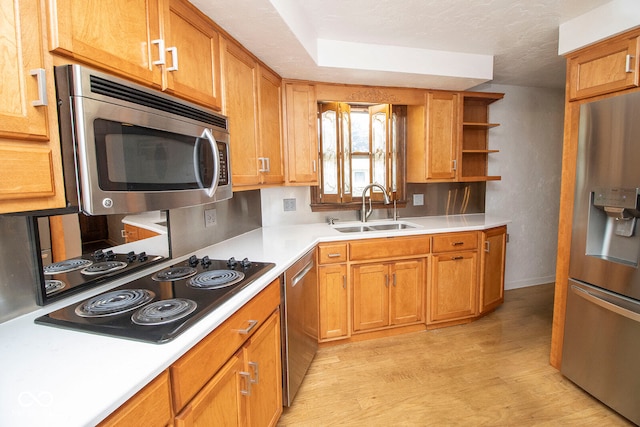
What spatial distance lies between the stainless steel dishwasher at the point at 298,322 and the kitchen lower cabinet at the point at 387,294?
0.40 metres

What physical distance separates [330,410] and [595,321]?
1.63 m

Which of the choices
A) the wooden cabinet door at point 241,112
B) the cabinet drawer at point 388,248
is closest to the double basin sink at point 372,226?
the cabinet drawer at point 388,248

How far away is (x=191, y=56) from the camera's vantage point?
141 centimetres

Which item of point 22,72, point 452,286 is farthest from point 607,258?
point 22,72

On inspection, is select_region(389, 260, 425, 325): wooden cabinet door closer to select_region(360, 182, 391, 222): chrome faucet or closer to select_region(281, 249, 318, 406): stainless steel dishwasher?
select_region(360, 182, 391, 222): chrome faucet

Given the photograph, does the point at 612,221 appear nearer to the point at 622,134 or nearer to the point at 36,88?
the point at 622,134

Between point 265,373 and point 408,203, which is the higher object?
point 408,203

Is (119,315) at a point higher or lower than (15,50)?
lower

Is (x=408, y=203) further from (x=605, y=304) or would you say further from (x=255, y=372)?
(x=255, y=372)

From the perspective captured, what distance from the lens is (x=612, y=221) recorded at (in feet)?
5.73

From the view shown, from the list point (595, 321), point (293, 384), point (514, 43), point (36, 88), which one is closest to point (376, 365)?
point (293, 384)

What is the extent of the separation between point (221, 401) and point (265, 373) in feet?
1.33

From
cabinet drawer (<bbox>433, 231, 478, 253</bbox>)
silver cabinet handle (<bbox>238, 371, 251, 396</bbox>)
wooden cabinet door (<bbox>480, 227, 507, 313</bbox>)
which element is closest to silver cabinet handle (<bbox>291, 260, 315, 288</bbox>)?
silver cabinet handle (<bbox>238, 371, 251, 396</bbox>)

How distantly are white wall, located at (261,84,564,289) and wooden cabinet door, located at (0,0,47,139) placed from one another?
3618mm
